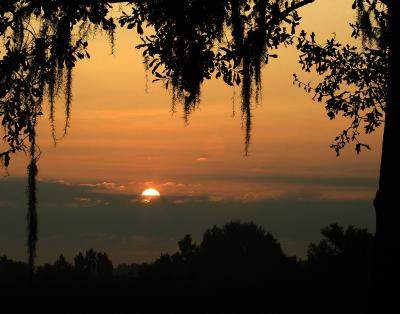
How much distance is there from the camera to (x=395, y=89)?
336 inches

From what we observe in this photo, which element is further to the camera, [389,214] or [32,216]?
[32,216]

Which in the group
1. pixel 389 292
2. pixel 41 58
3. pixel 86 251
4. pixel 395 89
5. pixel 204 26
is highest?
pixel 204 26

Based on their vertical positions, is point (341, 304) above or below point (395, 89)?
below

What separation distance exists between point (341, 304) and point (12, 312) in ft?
28.5

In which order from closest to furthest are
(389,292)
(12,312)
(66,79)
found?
(389,292) → (66,79) → (12,312)

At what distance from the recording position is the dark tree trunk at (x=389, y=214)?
814 centimetres

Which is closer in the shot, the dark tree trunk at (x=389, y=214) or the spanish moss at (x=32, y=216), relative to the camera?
the dark tree trunk at (x=389, y=214)

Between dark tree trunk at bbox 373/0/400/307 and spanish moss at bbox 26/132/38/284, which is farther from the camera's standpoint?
spanish moss at bbox 26/132/38/284

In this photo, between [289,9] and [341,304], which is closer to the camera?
[289,9]

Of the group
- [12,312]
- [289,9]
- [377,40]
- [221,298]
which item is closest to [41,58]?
[289,9]

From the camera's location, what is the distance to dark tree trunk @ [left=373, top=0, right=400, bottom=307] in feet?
26.7

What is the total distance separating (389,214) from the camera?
8.16 m

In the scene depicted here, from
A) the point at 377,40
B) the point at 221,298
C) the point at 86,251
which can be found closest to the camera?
the point at 377,40

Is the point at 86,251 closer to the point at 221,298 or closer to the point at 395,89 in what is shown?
the point at 221,298
